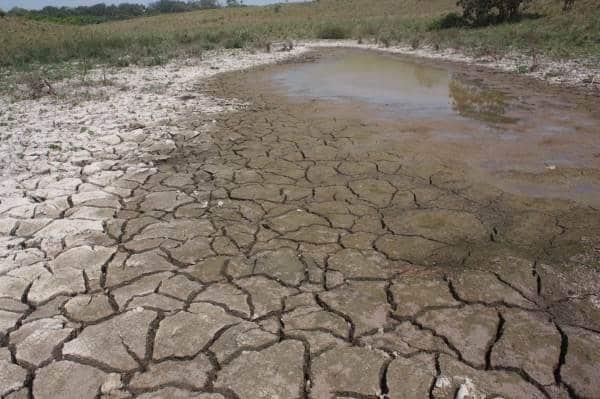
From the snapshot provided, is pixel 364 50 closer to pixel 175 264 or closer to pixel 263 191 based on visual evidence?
pixel 263 191

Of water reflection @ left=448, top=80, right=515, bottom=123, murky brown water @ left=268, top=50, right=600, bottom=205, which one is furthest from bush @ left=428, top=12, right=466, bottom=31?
water reflection @ left=448, top=80, right=515, bottom=123

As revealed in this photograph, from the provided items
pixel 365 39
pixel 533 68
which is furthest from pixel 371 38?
pixel 533 68

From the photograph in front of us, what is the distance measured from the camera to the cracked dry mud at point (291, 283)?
6.86ft

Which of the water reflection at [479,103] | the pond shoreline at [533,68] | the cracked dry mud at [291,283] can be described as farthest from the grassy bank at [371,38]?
the cracked dry mud at [291,283]

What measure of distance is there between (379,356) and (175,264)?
1527 mm

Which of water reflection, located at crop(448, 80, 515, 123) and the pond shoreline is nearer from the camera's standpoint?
water reflection, located at crop(448, 80, 515, 123)

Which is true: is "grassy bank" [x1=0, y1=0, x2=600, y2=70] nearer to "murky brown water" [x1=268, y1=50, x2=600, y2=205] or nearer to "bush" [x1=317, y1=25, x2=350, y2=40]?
"bush" [x1=317, y1=25, x2=350, y2=40]

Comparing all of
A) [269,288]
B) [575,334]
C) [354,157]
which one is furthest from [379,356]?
[354,157]

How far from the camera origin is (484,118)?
638 centimetres

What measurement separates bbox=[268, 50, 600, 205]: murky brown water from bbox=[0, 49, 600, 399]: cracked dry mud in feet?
1.75

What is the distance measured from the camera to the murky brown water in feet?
14.3

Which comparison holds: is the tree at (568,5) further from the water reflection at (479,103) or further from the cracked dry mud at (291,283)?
the cracked dry mud at (291,283)

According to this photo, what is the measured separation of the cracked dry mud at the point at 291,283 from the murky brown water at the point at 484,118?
534mm

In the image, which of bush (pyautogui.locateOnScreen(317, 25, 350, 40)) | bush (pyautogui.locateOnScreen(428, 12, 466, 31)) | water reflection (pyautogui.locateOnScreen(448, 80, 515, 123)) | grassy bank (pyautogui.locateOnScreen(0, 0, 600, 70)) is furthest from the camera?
bush (pyautogui.locateOnScreen(317, 25, 350, 40))
